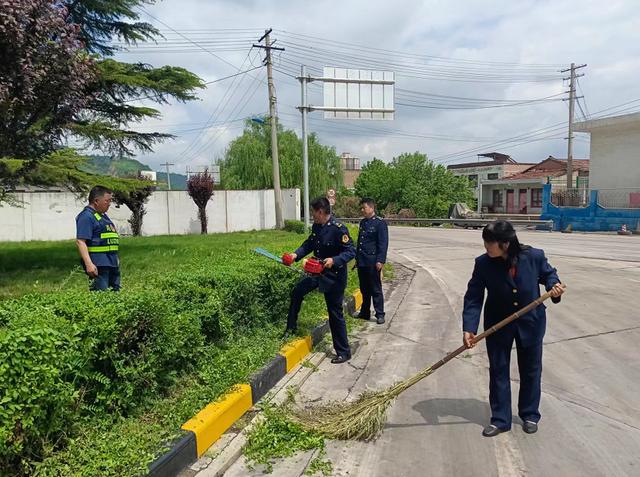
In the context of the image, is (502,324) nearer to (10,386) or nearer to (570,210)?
(10,386)

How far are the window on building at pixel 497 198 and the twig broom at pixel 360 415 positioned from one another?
46.9 m

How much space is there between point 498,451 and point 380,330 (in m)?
3.23

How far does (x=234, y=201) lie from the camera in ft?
82.9

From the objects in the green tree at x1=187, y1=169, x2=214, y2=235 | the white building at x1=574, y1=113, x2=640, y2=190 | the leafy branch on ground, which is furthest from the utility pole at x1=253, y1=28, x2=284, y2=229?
the leafy branch on ground

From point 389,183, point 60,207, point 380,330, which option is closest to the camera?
point 380,330

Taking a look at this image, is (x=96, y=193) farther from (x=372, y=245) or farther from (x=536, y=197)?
(x=536, y=197)

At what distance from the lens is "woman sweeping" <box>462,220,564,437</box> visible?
130 inches

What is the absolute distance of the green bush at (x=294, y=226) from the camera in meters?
23.1

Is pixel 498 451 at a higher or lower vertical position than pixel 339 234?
lower

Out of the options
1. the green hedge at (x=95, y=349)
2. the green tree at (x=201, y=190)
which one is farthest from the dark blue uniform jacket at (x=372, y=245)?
the green tree at (x=201, y=190)

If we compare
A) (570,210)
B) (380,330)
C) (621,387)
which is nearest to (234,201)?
(570,210)

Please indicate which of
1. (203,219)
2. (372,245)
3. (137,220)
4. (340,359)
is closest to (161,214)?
(137,220)

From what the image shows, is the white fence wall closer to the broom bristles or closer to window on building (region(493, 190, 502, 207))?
the broom bristles

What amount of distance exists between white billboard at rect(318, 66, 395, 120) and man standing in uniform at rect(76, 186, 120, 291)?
12.5 meters
